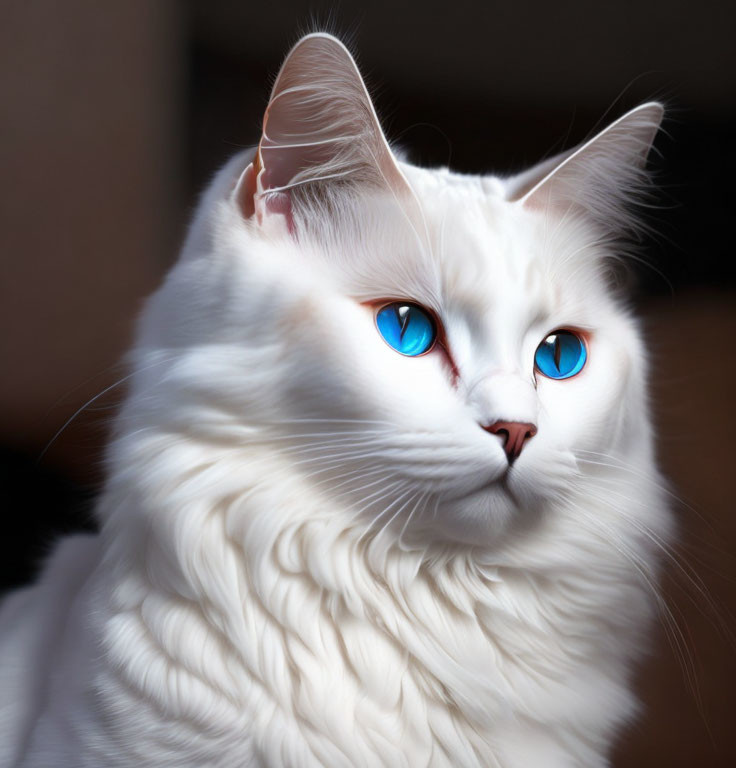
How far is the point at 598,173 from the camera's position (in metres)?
1.08

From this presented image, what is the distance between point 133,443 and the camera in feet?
3.12

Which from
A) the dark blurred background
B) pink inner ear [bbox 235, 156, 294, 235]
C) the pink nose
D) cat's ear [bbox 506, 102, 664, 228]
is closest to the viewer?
the pink nose

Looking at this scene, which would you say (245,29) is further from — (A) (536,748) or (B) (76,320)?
(A) (536,748)

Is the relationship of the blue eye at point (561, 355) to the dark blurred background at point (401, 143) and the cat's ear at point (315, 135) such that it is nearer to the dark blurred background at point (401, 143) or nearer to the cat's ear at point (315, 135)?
the cat's ear at point (315, 135)

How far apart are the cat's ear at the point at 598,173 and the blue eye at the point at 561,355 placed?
0.18 m

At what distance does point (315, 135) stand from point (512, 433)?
1.37 feet

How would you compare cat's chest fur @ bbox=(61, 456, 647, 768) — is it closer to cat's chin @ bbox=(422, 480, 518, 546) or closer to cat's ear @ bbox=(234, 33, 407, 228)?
cat's chin @ bbox=(422, 480, 518, 546)

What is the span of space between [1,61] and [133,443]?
917 millimetres

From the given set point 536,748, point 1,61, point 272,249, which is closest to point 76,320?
point 1,61

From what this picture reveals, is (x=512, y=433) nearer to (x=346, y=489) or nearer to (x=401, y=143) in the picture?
(x=346, y=489)

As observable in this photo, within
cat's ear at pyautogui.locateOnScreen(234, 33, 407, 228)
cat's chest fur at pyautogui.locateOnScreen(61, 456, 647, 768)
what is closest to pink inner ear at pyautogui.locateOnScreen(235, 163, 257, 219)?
cat's ear at pyautogui.locateOnScreen(234, 33, 407, 228)

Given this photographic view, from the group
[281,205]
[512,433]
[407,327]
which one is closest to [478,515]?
[512,433]

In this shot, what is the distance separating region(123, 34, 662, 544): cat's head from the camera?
841 millimetres

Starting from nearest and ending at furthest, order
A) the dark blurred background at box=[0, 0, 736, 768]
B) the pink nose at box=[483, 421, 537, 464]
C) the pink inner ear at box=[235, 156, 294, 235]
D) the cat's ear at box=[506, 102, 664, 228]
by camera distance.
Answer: the pink nose at box=[483, 421, 537, 464] < the pink inner ear at box=[235, 156, 294, 235] < the cat's ear at box=[506, 102, 664, 228] < the dark blurred background at box=[0, 0, 736, 768]
